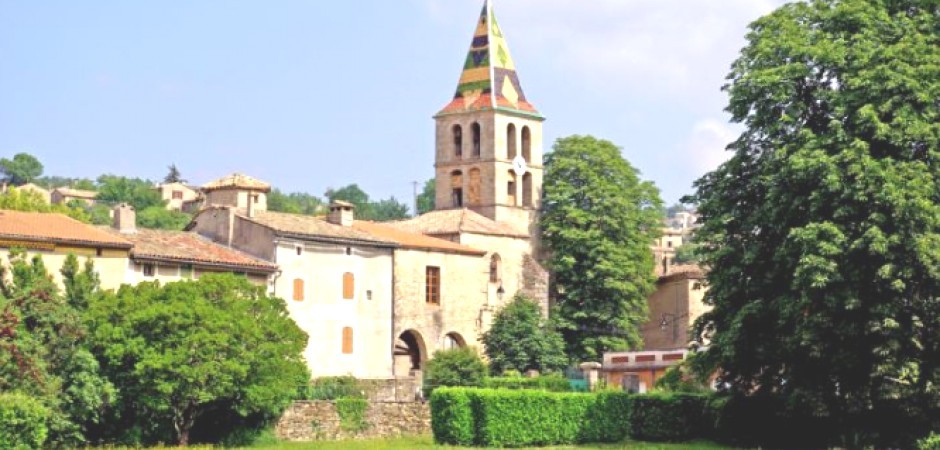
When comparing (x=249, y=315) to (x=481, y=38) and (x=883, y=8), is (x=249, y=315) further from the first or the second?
(x=481, y=38)

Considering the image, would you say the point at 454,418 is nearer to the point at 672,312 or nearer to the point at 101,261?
the point at 101,261

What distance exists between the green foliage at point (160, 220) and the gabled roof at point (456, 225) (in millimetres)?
60120

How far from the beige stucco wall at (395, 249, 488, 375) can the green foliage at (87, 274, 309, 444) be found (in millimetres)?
17207

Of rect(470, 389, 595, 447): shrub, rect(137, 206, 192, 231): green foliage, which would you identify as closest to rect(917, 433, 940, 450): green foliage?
rect(470, 389, 595, 447): shrub

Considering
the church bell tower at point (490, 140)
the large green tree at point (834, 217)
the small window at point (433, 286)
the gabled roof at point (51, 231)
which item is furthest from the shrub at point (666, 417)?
the church bell tower at point (490, 140)

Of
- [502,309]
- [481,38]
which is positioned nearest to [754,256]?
[502,309]

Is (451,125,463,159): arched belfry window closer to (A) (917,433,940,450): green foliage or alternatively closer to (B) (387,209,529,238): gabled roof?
(B) (387,209,529,238): gabled roof

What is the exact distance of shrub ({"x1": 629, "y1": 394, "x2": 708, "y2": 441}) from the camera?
168ft

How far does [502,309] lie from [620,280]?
660cm

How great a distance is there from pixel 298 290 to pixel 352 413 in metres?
10.5

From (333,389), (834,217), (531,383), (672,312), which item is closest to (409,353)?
(531,383)

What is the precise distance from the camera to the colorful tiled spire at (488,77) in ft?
269

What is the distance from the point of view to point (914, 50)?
42.8 meters

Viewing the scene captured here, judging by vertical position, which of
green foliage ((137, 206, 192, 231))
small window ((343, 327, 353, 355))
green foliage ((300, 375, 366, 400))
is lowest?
green foliage ((300, 375, 366, 400))
